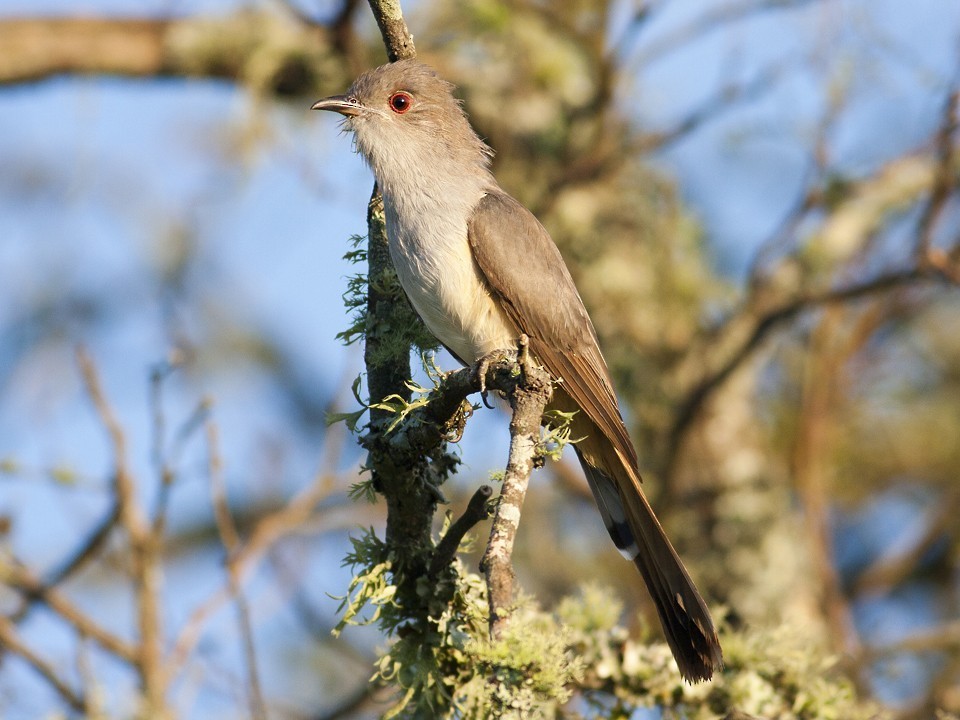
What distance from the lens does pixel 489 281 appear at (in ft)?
13.6

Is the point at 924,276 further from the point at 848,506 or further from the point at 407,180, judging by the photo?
the point at 848,506

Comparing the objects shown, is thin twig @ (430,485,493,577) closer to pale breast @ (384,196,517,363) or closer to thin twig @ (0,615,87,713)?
pale breast @ (384,196,517,363)

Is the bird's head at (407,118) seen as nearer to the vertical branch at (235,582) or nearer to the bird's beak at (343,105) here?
the bird's beak at (343,105)

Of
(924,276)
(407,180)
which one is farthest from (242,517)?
(924,276)

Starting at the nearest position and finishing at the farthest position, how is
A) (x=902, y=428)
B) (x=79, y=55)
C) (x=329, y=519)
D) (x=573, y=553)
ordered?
(x=329, y=519) < (x=79, y=55) < (x=573, y=553) < (x=902, y=428)

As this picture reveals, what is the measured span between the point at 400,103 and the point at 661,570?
2.29m

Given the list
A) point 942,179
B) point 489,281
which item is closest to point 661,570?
point 489,281

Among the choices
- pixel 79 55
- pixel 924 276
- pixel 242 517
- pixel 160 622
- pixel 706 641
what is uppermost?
pixel 79 55

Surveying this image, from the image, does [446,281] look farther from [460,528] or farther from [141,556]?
[141,556]

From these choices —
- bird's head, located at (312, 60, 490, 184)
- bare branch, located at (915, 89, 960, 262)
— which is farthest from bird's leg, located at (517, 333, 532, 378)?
bare branch, located at (915, 89, 960, 262)

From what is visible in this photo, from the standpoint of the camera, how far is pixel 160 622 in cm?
432

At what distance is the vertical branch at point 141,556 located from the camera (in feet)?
13.7

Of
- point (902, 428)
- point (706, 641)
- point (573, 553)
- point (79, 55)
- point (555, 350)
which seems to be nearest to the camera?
point (706, 641)

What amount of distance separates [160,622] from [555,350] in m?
1.93
